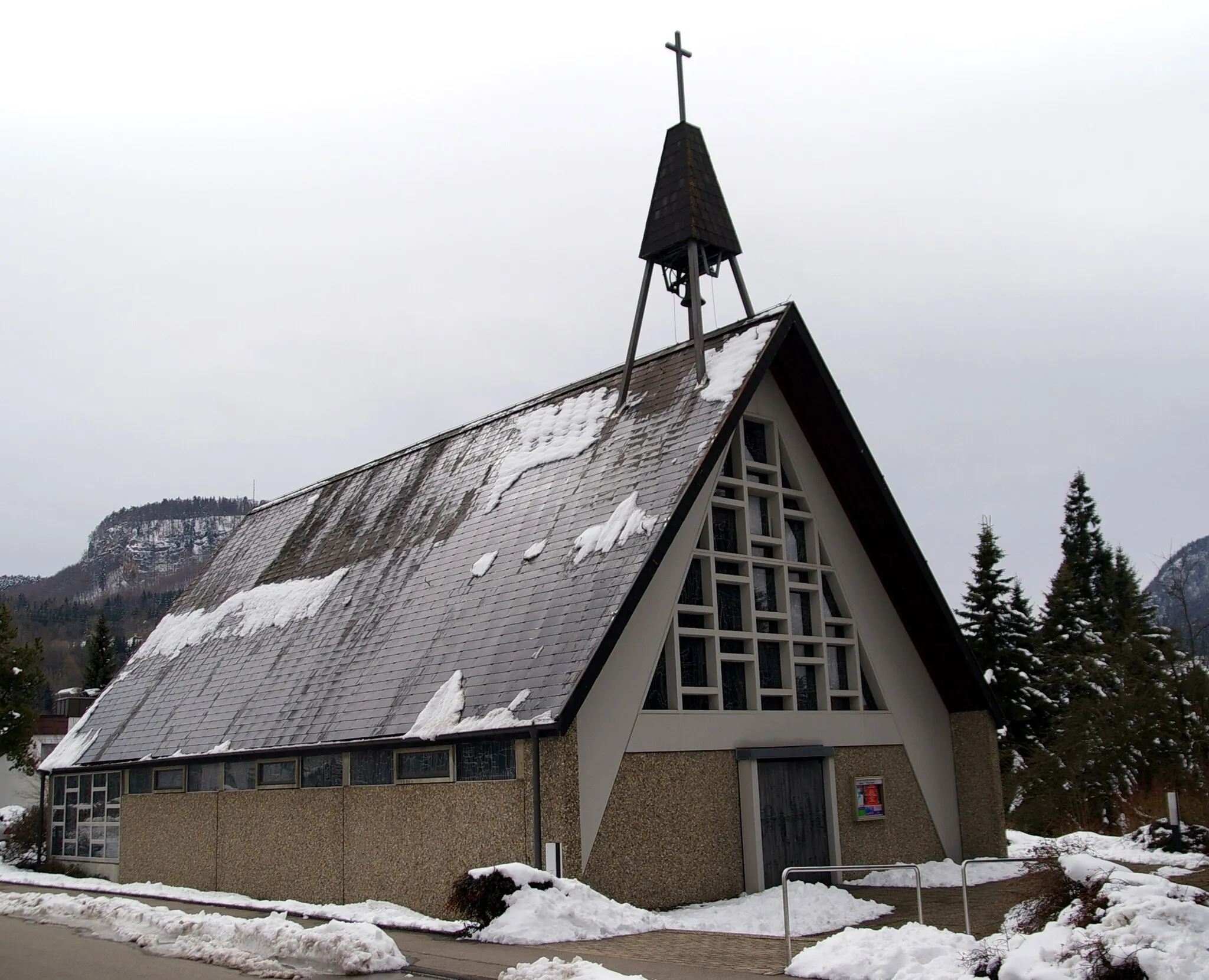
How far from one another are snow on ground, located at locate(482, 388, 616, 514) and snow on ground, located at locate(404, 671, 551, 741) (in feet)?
14.7

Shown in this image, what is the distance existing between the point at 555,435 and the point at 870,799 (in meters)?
7.96

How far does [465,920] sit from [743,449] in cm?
826

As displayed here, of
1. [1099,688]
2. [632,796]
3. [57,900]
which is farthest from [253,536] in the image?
[1099,688]

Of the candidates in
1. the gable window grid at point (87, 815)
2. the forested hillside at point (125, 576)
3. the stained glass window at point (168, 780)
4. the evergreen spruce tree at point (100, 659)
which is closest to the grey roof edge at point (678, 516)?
the stained glass window at point (168, 780)

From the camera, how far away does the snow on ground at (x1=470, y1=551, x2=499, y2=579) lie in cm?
1822

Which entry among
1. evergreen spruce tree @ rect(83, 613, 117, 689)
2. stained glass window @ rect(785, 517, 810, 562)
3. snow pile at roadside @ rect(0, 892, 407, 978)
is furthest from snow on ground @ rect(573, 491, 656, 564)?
evergreen spruce tree @ rect(83, 613, 117, 689)

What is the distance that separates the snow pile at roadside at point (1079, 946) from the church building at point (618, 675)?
5.09m

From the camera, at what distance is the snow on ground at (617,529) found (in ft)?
52.5

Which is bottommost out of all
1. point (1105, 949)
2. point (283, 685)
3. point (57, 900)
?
point (57, 900)

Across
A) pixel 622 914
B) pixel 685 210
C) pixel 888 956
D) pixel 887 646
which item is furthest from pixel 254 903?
pixel 685 210

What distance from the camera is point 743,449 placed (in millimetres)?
18312

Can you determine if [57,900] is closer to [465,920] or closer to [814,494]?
[465,920]

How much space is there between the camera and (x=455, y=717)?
15.4 meters

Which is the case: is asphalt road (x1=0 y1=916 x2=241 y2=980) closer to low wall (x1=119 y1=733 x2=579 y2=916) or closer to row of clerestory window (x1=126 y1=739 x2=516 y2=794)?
low wall (x1=119 y1=733 x2=579 y2=916)
